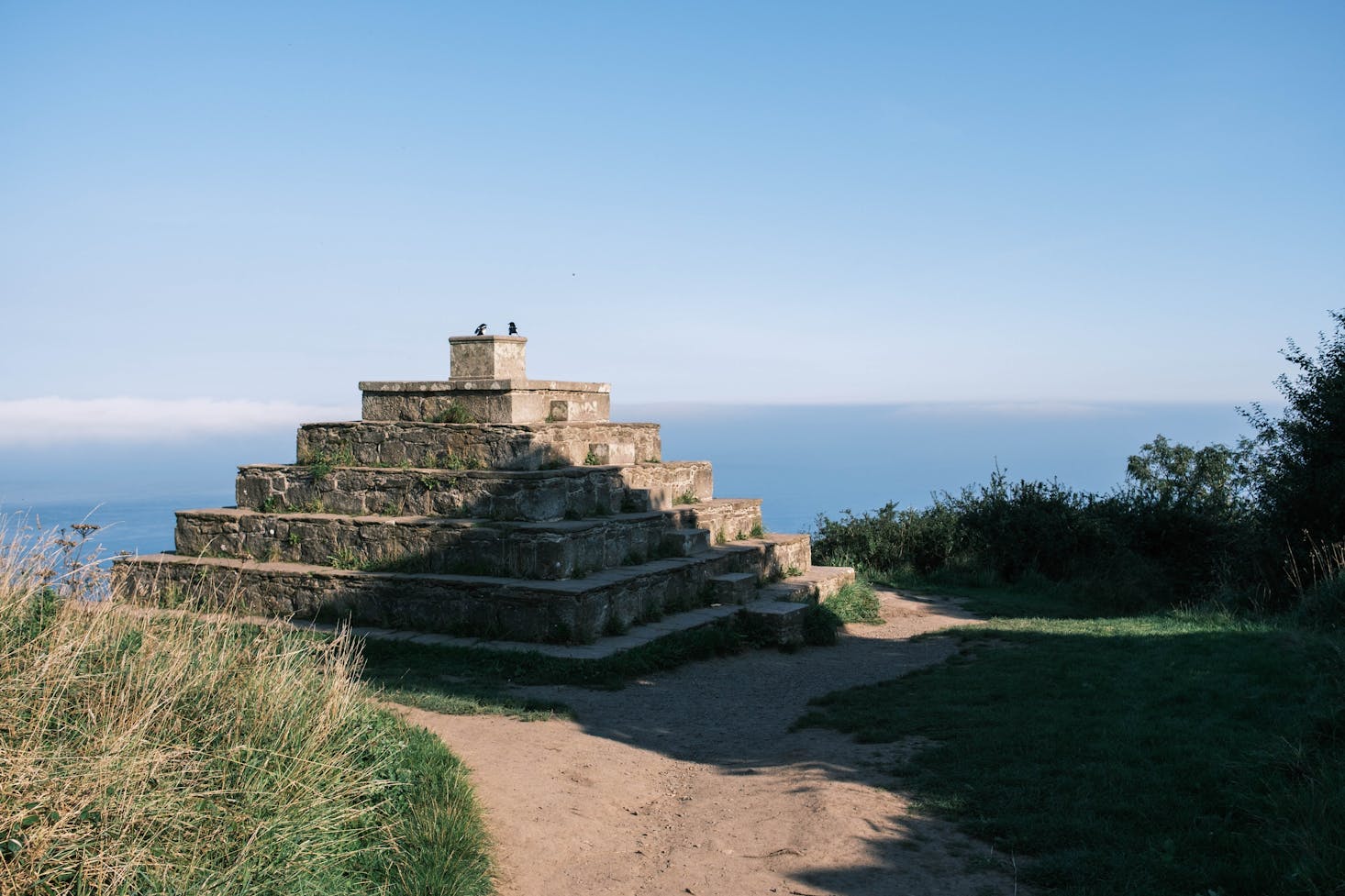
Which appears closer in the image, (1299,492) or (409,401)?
(409,401)

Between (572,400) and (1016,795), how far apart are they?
8.36 meters

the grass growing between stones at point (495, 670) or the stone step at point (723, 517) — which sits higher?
the stone step at point (723, 517)

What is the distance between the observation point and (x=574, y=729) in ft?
23.9

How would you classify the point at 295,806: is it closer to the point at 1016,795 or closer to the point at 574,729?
the point at 574,729

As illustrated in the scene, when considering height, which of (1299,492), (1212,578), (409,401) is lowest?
(1212,578)

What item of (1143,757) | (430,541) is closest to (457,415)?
(430,541)

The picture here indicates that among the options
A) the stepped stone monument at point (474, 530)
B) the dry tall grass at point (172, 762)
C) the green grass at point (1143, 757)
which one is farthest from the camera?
the stepped stone monument at point (474, 530)

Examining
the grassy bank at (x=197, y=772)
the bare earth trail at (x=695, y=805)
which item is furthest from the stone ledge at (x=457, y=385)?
the grassy bank at (x=197, y=772)

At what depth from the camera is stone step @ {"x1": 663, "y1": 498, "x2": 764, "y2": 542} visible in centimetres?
1304

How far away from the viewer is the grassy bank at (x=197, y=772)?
3641mm

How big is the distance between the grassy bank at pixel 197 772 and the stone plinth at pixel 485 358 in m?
6.63

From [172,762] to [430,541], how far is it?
6658 millimetres

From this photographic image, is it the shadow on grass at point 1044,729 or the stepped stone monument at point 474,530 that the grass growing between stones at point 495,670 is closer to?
the shadow on grass at point 1044,729

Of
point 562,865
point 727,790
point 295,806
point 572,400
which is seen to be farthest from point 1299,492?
point 295,806
